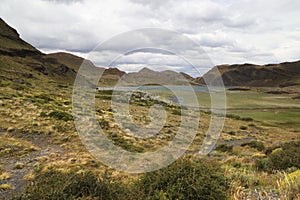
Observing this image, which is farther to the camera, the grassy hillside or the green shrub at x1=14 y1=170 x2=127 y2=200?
the grassy hillside

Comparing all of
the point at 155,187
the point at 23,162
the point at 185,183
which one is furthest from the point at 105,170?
the point at 23,162

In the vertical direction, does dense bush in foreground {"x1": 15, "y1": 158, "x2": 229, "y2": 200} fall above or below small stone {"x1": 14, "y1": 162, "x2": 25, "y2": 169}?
above

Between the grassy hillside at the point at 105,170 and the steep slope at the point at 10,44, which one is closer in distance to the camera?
the grassy hillside at the point at 105,170

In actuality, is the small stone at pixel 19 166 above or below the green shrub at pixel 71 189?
below

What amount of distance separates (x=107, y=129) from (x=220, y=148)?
11.3 metres

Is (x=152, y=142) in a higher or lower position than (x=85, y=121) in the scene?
lower

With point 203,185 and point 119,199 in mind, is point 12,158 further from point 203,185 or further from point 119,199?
point 203,185

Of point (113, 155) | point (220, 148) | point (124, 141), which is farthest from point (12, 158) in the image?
point (220, 148)

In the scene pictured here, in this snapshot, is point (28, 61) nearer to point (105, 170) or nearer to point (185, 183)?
point (105, 170)

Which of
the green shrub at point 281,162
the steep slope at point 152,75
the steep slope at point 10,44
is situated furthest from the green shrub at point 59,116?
the steep slope at point 10,44

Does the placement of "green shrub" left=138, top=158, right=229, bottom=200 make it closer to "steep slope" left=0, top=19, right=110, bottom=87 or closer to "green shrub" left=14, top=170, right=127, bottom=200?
"green shrub" left=14, top=170, right=127, bottom=200

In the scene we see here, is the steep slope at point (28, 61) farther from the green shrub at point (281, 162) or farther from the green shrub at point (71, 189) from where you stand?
the green shrub at point (71, 189)

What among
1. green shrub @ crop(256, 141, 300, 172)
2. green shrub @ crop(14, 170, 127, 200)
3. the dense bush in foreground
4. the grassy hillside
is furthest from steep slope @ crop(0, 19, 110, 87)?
the dense bush in foreground

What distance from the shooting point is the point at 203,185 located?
19.0ft
